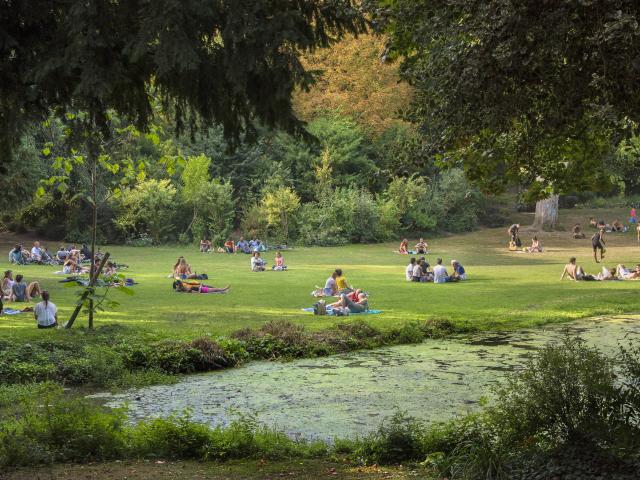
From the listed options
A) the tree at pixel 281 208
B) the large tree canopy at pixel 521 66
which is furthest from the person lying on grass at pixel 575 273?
the tree at pixel 281 208

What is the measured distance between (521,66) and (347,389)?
589 cm

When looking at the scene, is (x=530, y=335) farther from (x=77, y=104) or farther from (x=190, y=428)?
(x=77, y=104)

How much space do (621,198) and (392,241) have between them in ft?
59.5

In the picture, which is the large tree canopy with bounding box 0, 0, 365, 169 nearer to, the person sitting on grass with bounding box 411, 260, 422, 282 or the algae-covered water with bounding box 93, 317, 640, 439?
the algae-covered water with bounding box 93, 317, 640, 439

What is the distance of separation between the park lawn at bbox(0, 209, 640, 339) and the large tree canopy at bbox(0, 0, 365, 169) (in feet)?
28.7

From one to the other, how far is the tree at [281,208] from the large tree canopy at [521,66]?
38.6 meters

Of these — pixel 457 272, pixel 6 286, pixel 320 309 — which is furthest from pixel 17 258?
pixel 320 309

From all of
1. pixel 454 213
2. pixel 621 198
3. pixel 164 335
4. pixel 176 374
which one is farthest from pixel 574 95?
pixel 621 198

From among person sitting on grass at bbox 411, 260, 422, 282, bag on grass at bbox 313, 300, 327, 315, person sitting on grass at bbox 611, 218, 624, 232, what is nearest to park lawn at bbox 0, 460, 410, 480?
bag on grass at bbox 313, 300, 327, 315

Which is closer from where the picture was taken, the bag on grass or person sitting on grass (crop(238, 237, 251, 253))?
the bag on grass

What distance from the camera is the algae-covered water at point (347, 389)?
32.2 ft

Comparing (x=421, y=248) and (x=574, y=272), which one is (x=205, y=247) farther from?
(x=574, y=272)

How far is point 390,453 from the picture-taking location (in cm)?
762

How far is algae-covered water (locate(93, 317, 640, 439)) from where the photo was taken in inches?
387
